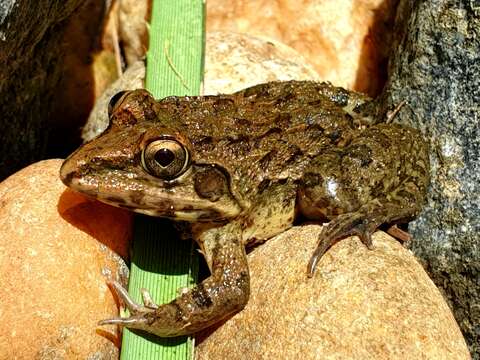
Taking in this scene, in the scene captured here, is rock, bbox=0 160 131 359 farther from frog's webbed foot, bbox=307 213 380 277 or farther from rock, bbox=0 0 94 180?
frog's webbed foot, bbox=307 213 380 277

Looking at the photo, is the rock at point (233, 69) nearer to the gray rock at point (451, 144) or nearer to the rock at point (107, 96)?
the rock at point (107, 96)

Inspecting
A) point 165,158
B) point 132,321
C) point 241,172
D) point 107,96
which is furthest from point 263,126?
point 107,96

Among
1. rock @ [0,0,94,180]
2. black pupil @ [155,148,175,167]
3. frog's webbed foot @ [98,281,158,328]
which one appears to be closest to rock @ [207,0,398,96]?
rock @ [0,0,94,180]

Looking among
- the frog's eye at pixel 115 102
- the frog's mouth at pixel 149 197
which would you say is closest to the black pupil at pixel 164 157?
the frog's mouth at pixel 149 197

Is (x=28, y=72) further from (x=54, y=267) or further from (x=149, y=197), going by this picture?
(x=54, y=267)

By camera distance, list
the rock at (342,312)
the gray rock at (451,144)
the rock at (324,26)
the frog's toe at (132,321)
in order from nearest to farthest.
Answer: the rock at (342,312) < the frog's toe at (132,321) < the gray rock at (451,144) < the rock at (324,26)

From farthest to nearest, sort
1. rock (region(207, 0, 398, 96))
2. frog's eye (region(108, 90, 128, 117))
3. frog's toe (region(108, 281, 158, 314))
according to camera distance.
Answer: rock (region(207, 0, 398, 96)) → frog's eye (region(108, 90, 128, 117)) → frog's toe (region(108, 281, 158, 314))
